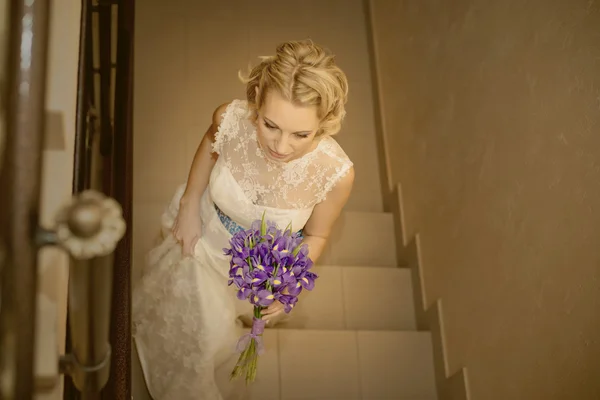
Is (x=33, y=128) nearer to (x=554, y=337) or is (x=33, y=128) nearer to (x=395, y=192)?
(x=554, y=337)

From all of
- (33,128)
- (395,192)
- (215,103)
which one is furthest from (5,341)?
(215,103)

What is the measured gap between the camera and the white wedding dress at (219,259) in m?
2.72

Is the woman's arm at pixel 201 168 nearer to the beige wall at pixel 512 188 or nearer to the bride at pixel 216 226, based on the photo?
the bride at pixel 216 226

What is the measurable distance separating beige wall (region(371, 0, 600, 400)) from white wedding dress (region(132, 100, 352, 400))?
2.29 feet

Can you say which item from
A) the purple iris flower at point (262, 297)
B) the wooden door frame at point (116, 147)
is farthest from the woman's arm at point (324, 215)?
the wooden door frame at point (116, 147)

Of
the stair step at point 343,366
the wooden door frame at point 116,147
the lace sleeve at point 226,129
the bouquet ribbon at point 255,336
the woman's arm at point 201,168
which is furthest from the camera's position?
the stair step at point 343,366

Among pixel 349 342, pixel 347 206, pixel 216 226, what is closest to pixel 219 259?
pixel 216 226

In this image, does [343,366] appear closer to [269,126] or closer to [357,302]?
[357,302]

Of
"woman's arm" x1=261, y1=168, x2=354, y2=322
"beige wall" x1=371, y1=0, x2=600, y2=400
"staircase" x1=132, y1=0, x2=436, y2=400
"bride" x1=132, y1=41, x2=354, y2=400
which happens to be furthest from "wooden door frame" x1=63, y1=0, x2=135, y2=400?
"beige wall" x1=371, y1=0, x2=600, y2=400

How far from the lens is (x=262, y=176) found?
2.80m

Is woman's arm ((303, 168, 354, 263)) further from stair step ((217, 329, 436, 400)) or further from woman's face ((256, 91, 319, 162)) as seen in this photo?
stair step ((217, 329, 436, 400))

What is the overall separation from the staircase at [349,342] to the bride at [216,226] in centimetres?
24

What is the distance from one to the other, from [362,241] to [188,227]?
1525 mm

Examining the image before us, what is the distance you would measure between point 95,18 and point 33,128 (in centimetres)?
212
